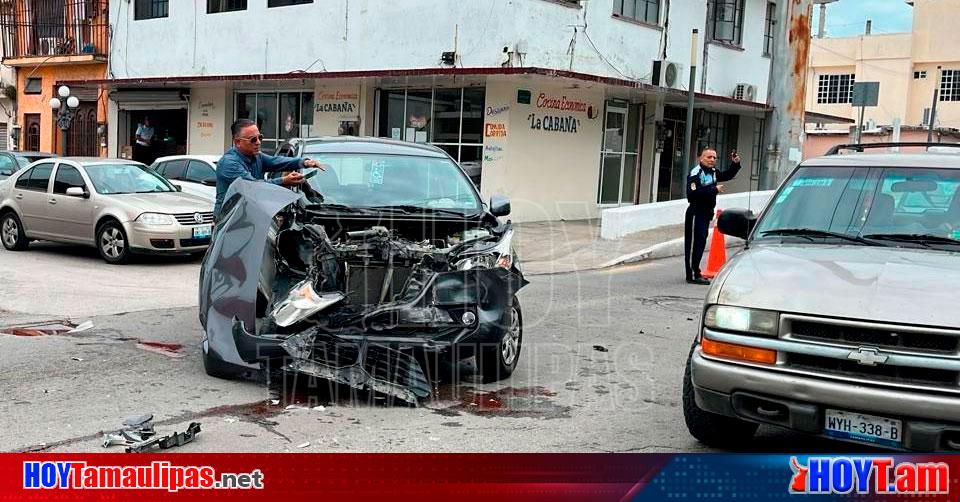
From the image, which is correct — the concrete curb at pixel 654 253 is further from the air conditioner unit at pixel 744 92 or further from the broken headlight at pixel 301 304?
the air conditioner unit at pixel 744 92

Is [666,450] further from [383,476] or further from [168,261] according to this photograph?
[168,261]

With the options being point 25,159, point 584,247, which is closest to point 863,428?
point 584,247

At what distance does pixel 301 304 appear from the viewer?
597cm

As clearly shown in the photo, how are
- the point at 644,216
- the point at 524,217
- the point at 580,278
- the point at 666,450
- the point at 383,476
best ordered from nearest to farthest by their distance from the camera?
the point at 383,476
the point at 666,450
the point at 580,278
the point at 644,216
the point at 524,217

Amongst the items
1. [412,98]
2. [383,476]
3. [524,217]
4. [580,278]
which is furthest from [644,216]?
[383,476]

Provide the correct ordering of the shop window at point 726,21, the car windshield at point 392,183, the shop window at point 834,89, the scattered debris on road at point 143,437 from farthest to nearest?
the shop window at point 834,89
the shop window at point 726,21
the car windshield at point 392,183
the scattered debris on road at point 143,437

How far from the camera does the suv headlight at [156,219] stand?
1243cm

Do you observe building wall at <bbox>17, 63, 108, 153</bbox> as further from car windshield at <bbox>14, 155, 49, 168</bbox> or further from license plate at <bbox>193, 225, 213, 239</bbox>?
license plate at <bbox>193, 225, 213, 239</bbox>

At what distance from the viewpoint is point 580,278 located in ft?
41.4

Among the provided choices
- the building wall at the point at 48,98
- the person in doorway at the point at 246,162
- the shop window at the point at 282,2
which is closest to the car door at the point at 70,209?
the person in doorway at the point at 246,162

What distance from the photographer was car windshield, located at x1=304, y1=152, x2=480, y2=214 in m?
7.45

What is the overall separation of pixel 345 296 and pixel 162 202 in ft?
25.5

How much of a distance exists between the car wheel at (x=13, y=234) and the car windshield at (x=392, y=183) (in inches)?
333

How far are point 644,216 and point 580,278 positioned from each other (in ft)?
16.2
